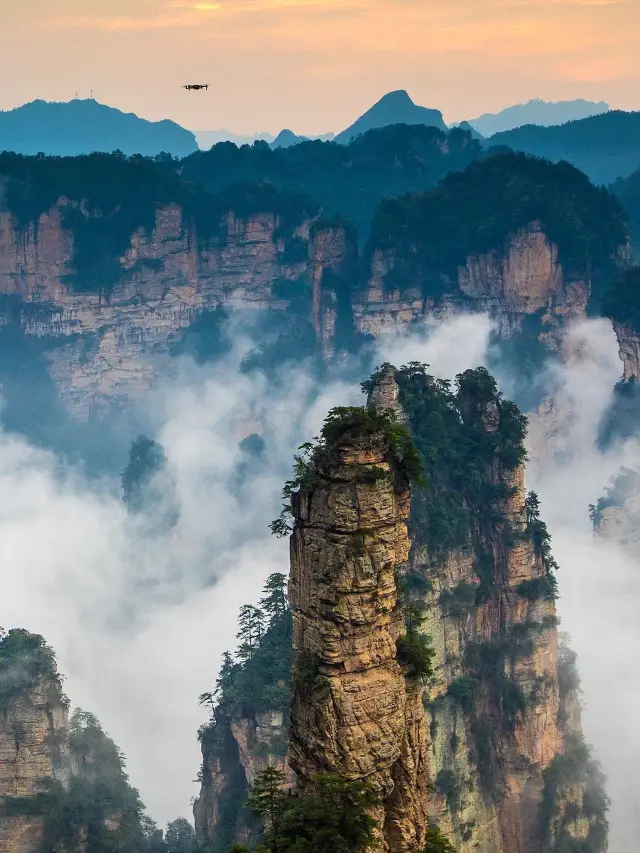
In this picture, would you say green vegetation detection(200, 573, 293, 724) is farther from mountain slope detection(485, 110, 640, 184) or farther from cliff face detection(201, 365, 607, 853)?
mountain slope detection(485, 110, 640, 184)

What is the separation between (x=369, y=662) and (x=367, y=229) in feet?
371

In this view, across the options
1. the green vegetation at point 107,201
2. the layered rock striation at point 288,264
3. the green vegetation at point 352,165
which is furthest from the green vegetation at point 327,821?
the green vegetation at point 352,165

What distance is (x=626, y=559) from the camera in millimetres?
71812

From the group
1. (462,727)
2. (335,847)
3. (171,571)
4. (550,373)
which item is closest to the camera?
(335,847)

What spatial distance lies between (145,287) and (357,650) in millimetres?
96119

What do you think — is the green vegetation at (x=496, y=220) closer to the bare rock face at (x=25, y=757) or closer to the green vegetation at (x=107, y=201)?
the green vegetation at (x=107, y=201)

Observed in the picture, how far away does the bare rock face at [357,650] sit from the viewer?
25.3 metres

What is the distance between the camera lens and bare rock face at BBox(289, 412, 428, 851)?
25344 millimetres

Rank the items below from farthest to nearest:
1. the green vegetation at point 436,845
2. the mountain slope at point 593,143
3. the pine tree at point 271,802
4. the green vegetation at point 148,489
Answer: the mountain slope at point 593,143, the green vegetation at point 148,489, the green vegetation at point 436,845, the pine tree at point 271,802

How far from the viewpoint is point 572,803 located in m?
51.1

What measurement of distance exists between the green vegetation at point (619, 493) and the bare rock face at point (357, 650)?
51.0 m

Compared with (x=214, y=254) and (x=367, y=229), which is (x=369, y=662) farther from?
(x=367, y=229)

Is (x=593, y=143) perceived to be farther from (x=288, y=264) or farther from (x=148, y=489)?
(x=148, y=489)

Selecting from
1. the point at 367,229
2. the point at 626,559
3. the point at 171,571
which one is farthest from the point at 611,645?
the point at 367,229
